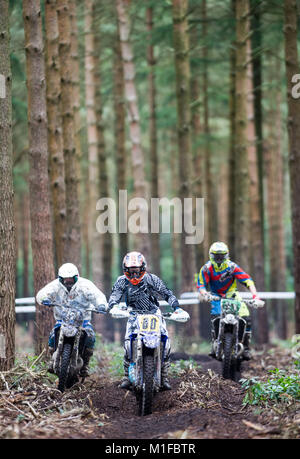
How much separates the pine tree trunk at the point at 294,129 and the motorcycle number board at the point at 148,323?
258 inches

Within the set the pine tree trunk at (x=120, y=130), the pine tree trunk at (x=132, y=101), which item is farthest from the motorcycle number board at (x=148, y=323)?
the pine tree trunk at (x=120, y=130)

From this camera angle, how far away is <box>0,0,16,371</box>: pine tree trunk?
9.75m

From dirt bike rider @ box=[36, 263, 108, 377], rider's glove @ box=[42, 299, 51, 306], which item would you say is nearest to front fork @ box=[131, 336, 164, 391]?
→ dirt bike rider @ box=[36, 263, 108, 377]

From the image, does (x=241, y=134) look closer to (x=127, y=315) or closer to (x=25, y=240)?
(x=127, y=315)

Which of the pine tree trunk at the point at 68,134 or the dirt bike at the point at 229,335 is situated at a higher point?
the pine tree trunk at the point at 68,134

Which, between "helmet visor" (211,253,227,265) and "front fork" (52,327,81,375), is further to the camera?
"helmet visor" (211,253,227,265)

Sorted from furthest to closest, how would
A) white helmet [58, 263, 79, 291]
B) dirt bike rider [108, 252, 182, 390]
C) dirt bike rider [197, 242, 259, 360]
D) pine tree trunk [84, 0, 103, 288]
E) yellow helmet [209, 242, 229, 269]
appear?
pine tree trunk [84, 0, 103, 288] → dirt bike rider [197, 242, 259, 360] → yellow helmet [209, 242, 229, 269] → white helmet [58, 263, 79, 291] → dirt bike rider [108, 252, 182, 390]

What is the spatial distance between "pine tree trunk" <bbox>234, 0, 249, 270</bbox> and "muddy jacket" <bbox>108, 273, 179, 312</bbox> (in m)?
8.43

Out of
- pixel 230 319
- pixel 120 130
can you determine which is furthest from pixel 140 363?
pixel 120 130

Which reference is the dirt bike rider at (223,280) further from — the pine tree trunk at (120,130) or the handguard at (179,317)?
the pine tree trunk at (120,130)

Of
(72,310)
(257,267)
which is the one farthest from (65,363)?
(257,267)

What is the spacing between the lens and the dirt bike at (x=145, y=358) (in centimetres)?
825

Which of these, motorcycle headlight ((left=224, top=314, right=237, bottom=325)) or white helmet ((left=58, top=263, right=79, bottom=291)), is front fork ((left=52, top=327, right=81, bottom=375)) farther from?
motorcycle headlight ((left=224, top=314, right=237, bottom=325))

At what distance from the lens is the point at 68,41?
14.9 metres
